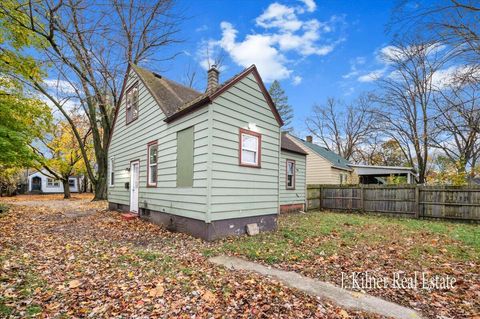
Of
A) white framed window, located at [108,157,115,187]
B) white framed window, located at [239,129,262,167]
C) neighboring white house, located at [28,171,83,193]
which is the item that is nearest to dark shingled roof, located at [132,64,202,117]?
white framed window, located at [239,129,262,167]

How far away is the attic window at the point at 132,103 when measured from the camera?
36.6 ft

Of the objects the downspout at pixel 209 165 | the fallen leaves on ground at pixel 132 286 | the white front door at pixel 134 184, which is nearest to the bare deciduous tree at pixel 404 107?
the downspout at pixel 209 165

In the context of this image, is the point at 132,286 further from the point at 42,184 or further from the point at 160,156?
the point at 42,184

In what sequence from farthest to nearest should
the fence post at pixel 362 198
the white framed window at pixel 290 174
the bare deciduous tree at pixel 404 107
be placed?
1. the bare deciduous tree at pixel 404 107
2. the fence post at pixel 362 198
3. the white framed window at pixel 290 174

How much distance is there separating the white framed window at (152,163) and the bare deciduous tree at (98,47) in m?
3.08

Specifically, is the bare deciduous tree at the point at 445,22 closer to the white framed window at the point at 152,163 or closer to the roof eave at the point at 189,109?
the roof eave at the point at 189,109

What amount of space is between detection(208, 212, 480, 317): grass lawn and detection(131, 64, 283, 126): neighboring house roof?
163 inches

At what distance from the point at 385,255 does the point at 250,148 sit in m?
4.71

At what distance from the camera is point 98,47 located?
11.4 metres

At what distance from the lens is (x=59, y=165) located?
23016 millimetres

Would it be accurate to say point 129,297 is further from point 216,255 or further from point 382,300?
point 382,300

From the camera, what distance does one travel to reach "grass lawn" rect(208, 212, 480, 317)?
12.3 ft

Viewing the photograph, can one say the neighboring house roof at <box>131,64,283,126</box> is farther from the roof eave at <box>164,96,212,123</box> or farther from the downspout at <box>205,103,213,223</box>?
the downspout at <box>205,103,213,223</box>

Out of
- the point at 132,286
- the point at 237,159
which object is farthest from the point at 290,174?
the point at 132,286
